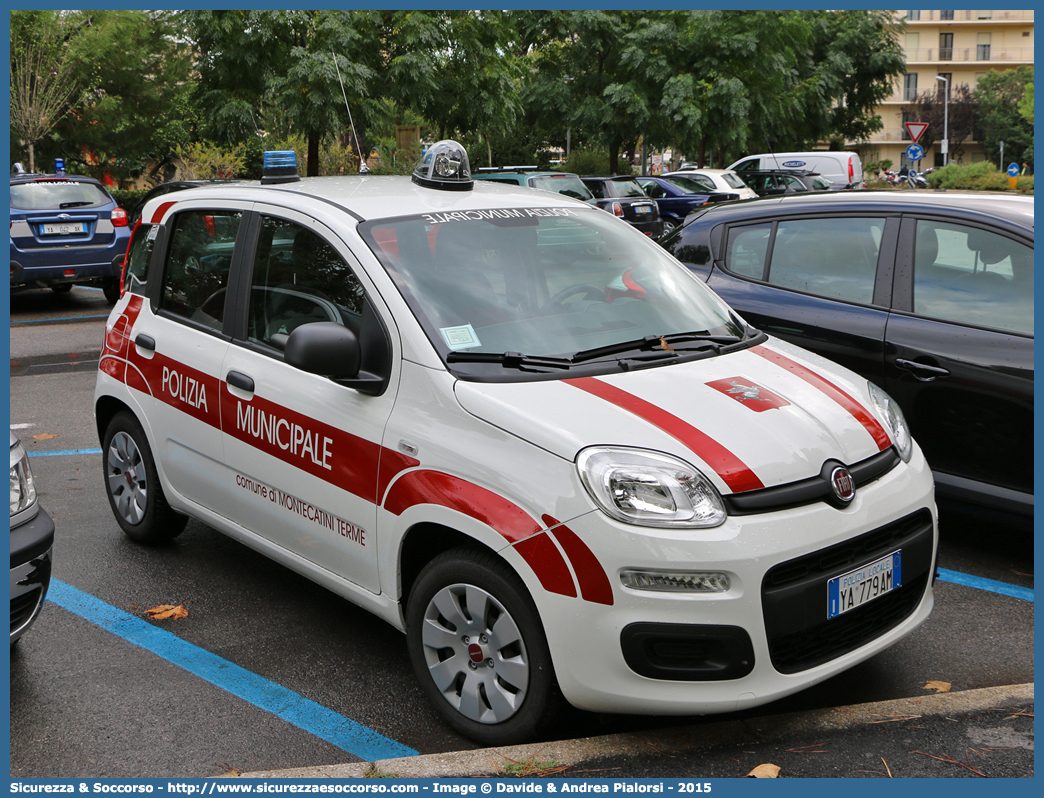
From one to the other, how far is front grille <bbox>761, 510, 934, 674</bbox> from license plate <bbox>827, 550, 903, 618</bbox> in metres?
0.02

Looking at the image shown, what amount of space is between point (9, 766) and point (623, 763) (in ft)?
6.27

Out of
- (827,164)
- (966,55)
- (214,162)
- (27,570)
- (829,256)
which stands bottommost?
(27,570)

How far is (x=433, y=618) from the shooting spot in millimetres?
3326

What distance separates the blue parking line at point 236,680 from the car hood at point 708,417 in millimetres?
1143

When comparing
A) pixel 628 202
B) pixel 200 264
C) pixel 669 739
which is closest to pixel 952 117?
pixel 628 202

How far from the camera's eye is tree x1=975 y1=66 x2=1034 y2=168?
258 feet

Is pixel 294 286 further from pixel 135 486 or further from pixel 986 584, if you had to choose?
pixel 986 584

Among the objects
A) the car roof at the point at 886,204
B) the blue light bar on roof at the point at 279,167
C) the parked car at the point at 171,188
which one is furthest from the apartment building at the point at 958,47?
the blue light bar on roof at the point at 279,167

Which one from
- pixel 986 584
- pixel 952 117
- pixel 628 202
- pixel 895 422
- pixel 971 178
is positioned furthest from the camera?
pixel 952 117

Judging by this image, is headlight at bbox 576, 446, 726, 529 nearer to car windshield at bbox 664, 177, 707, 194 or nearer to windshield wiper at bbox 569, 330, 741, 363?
windshield wiper at bbox 569, 330, 741, 363

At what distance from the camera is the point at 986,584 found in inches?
179

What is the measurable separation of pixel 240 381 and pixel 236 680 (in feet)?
3.74

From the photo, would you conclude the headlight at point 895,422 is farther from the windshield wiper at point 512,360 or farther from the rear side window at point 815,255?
the rear side window at point 815,255
